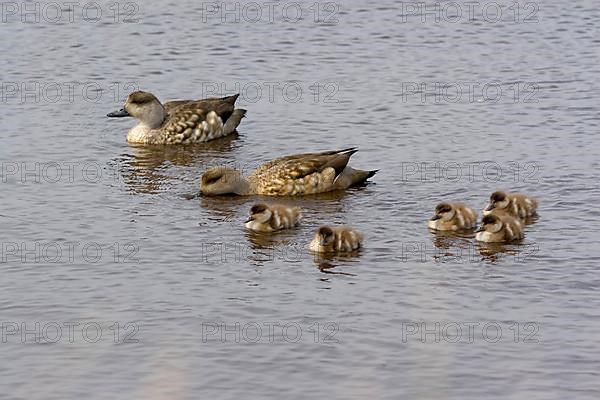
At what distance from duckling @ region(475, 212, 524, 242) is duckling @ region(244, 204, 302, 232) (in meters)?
1.82

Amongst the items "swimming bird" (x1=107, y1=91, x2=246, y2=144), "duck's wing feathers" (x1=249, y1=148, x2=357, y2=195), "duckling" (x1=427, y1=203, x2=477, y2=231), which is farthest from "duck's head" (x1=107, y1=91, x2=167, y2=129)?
"duckling" (x1=427, y1=203, x2=477, y2=231)

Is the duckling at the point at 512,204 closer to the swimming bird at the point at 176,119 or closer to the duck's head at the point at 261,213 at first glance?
the duck's head at the point at 261,213

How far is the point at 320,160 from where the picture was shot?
15.8 metres

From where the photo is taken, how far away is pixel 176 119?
60.1ft

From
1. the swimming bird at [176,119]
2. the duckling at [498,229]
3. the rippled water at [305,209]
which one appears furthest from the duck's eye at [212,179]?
the duckling at [498,229]

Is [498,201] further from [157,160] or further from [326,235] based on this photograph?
[157,160]

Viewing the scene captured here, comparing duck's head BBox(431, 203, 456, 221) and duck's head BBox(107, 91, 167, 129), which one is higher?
duck's head BBox(107, 91, 167, 129)

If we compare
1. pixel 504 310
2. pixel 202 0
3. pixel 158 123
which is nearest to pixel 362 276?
pixel 504 310

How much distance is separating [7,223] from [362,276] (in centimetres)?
380

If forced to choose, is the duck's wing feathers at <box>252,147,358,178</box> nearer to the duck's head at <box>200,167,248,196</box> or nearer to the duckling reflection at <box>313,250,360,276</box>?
the duck's head at <box>200,167,248,196</box>

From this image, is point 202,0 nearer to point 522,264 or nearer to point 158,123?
point 158,123

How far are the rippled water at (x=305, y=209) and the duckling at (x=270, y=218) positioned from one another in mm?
134

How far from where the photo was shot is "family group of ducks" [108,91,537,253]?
13758mm

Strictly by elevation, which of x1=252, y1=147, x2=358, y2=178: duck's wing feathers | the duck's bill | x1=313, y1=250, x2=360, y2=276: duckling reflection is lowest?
x1=313, y1=250, x2=360, y2=276: duckling reflection
